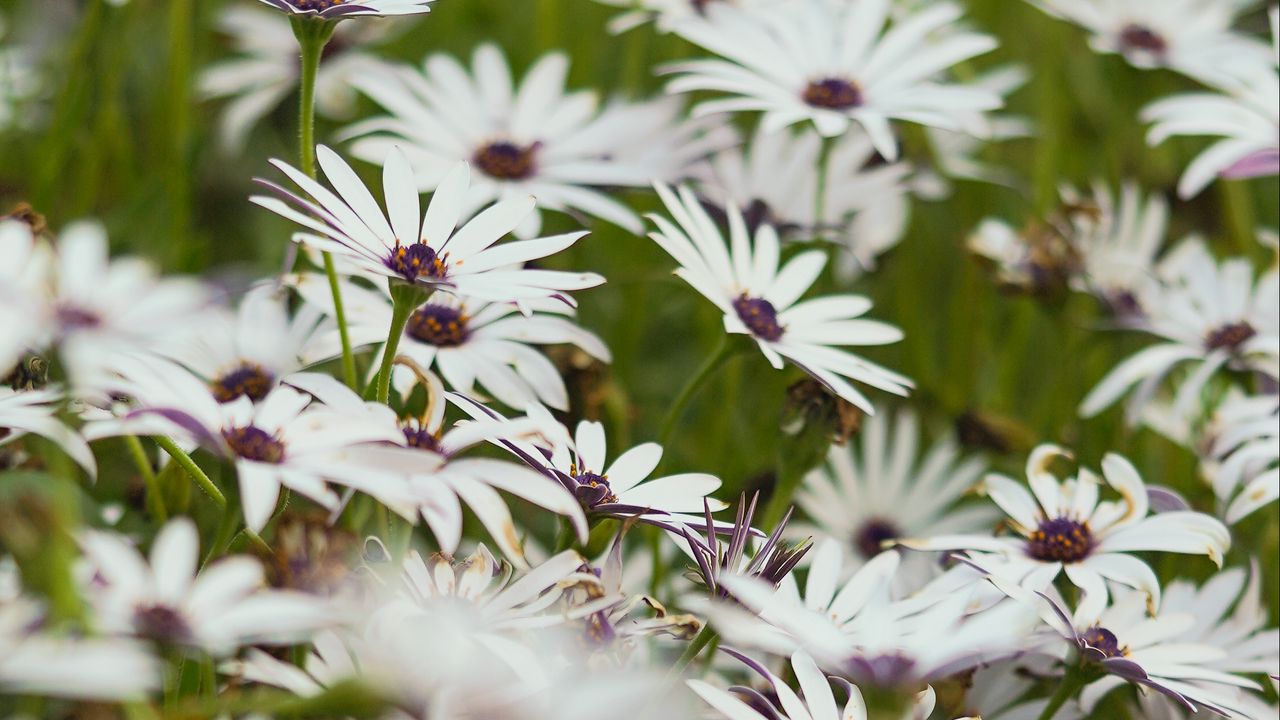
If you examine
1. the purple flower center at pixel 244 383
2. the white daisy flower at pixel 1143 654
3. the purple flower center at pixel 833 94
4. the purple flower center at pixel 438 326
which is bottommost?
the white daisy flower at pixel 1143 654

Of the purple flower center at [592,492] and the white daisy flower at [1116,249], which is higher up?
the white daisy flower at [1116,249]

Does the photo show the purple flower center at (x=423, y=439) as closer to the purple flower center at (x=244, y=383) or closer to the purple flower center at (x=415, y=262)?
the purple flower center at (x=415, y=262)

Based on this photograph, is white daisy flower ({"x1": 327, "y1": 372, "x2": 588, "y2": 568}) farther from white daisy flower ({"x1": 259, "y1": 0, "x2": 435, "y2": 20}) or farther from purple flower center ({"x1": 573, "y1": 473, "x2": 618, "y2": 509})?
white daisy flower ({"x1": 259, "y1": 0, "x2": 435, "y2": 20})

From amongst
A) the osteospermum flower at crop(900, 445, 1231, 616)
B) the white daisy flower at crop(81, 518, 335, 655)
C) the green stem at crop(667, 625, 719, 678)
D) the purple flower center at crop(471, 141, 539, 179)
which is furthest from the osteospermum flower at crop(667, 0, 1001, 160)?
the white daisy flower at crop(81, 518, 335, 655)

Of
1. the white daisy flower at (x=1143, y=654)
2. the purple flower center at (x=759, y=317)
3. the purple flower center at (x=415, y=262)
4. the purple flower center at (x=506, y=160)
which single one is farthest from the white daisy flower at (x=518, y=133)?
the white daisy flower at (x=1143, y=654)

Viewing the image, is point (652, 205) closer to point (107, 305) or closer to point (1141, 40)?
point (1141, 40)

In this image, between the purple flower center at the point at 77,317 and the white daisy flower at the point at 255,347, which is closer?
the purple flower center at the point at 77,317
